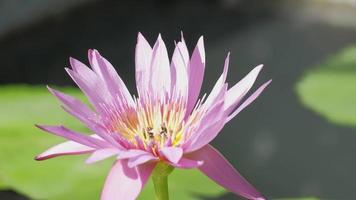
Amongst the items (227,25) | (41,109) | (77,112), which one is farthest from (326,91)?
(77,112)

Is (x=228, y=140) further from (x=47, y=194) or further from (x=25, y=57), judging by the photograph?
(x=25, y=57)

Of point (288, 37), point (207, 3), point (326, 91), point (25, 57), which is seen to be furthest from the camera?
point (207, 3)

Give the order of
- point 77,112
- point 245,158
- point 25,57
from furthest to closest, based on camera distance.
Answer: point 25,57 < point 245,158 < point 77,112

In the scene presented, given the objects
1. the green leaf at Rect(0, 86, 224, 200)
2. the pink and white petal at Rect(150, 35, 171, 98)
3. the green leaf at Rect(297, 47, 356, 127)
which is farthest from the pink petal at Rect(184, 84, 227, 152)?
the green leaf at Rect(297, 47, 356, 127)

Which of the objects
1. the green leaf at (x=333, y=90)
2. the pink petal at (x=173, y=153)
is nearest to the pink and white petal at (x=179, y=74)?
the pink petal at (x=173, y=153)

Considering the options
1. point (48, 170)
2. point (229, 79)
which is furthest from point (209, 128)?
point (229, 79)

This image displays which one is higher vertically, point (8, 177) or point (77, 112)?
point (77, 112)

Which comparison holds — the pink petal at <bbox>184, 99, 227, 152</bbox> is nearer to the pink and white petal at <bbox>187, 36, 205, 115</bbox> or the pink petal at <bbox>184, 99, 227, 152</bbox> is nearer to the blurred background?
the pink and white petal at <bbox>187, 36, 205, 115</bbox>
